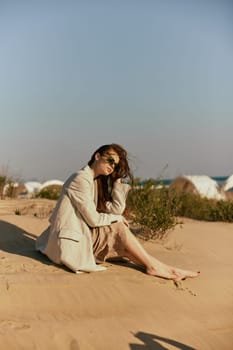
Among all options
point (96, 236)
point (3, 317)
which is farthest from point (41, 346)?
point (96, 236)

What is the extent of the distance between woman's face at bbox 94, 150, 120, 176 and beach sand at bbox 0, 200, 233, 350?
996mm

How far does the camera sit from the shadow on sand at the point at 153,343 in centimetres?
379

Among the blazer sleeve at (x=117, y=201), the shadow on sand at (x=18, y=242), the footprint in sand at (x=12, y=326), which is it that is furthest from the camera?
the shadow on sand at (x=18, y=242)

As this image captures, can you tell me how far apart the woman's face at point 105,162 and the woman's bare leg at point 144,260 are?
633 millimetres

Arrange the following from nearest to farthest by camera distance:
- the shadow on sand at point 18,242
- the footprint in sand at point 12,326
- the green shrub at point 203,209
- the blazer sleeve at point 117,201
Result: the footprint in sand at point 12,326
the blazer sleeve at point 117,201
the shadow on sand at point 18,242
the green shrub at point 203,209

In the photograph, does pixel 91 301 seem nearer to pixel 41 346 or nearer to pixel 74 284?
pixel 74 284

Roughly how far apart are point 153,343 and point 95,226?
1.37 meters

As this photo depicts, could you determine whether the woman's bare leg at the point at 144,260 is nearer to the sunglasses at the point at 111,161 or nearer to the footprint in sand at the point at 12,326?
the sunglasses at the point at 111,161

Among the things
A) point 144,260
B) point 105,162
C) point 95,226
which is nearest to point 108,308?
point 144,260

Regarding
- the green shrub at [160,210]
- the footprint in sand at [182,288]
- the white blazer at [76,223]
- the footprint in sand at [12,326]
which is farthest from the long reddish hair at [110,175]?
the footprint in sand at [12,326]

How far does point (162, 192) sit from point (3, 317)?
467 centimetres

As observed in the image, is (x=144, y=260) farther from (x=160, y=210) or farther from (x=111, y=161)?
(x=160, y=210)

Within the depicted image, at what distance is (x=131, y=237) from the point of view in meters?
4.85

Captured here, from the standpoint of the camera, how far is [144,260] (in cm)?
491
